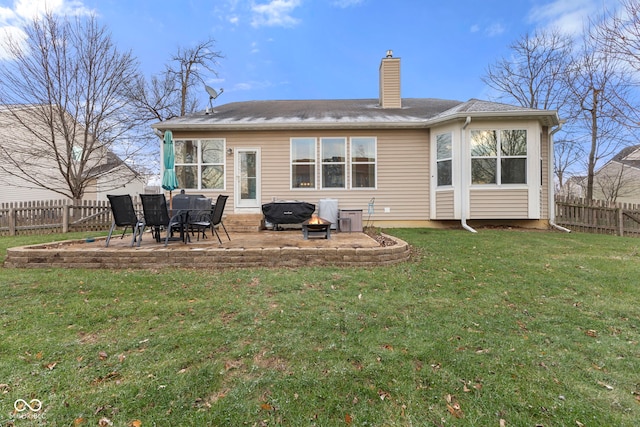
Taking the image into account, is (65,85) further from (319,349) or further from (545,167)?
(545,167)

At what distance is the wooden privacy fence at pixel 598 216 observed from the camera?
28.0 feet

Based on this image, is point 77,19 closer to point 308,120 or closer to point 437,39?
point 308,120

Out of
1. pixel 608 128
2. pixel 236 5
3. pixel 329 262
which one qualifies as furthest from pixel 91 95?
pixel 608 128

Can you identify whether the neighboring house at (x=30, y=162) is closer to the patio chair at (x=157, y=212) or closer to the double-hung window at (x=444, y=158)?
the patio chair at (x=157, y=212)

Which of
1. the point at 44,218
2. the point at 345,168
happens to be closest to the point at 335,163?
the point at 345,168

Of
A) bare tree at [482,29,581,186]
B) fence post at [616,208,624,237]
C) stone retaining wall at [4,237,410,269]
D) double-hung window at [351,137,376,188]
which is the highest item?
bare tree at [482,29,581,186]

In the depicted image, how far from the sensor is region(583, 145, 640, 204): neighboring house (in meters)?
20.8

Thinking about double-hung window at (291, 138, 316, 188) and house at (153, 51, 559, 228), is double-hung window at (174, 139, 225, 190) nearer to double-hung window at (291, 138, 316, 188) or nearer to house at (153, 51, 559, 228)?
house at (153, 51, 559, 228)

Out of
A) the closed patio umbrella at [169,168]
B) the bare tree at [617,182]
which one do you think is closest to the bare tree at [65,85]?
the closed patio umbrella at [169,168]

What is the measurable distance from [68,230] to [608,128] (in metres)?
21.7

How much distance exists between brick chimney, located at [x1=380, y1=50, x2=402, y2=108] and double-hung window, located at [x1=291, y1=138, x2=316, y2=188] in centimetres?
415

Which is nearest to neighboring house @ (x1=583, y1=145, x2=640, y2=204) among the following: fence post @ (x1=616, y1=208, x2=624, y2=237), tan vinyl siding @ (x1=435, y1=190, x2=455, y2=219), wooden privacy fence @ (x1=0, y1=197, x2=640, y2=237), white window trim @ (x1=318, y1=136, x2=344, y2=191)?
wooden privacy fence @ (x1=0, y1=197, x2=640, y2=237)

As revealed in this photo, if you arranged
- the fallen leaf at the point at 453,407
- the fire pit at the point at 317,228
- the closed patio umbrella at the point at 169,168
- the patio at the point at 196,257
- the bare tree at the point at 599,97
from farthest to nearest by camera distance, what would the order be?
the bare tree at the point at 599,97, the fire pit at the point at 317,228, the closed patio umbrella at the point at 169,168, the patio at the point at 196,257, the fallen leaf at the point at 453,407

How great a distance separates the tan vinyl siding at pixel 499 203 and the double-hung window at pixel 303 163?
15.5 feet
